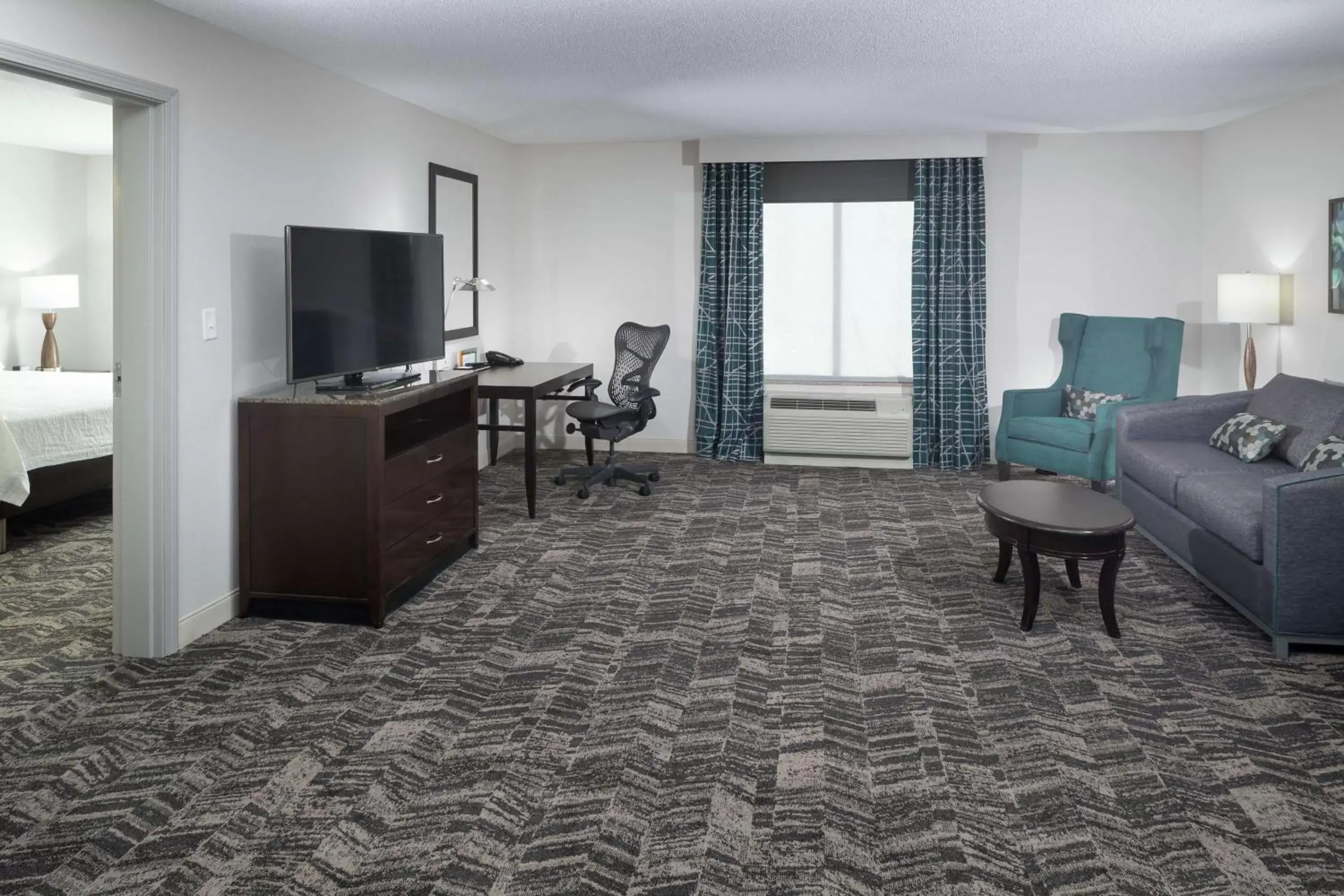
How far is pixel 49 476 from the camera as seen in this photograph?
4.97m

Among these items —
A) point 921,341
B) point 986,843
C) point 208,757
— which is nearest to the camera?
point 986,843

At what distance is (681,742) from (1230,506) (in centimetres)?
237

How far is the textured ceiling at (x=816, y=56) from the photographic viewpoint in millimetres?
3525

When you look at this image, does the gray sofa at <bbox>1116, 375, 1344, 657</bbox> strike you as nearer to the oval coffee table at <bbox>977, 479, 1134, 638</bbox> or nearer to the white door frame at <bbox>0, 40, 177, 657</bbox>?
the oval coffee table at <bbox>977, 479, 1134, 638</bbox>

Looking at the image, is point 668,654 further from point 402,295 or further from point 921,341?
point 921,341

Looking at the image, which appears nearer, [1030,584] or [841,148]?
[1030,584]

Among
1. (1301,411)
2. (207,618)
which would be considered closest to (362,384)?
(207,618)

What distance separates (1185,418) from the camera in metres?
5.05

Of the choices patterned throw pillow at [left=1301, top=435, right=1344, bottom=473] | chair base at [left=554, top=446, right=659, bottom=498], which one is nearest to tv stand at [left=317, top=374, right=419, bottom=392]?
chair base at [left=554, top=446, right=659, bottom=498]

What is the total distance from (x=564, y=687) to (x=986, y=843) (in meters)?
1.40

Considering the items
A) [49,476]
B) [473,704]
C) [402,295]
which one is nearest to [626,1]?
[402,295]

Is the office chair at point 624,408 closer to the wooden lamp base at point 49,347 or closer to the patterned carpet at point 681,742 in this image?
the patterned carpet at point 681,742

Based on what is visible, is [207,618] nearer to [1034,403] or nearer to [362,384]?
[362,384]

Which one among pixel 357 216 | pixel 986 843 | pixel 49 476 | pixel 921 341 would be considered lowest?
pixel 986 843
